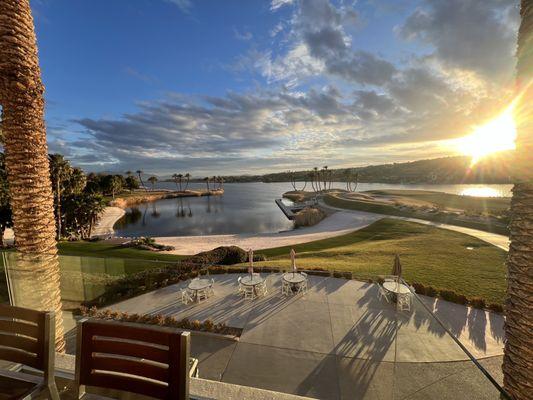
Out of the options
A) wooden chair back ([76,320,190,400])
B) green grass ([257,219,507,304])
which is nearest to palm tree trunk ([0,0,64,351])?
wooden chair back ([76,320,190,400])

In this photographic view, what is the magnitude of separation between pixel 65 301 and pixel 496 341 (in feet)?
40.0

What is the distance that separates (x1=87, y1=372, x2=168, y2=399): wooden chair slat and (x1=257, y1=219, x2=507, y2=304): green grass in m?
8.09

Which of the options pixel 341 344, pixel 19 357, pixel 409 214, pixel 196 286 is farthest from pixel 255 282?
pixel 409 214

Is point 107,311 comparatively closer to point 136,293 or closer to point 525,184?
point 136,293

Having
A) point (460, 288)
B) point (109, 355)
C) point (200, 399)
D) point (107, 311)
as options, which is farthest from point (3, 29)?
point (460, 288)

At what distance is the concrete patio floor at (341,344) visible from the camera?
4.37m

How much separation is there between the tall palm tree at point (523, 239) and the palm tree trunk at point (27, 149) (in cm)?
660

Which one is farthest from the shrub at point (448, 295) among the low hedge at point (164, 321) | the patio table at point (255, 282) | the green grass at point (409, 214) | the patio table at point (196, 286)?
the green grass at point (409, 214)

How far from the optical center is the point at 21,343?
2.08 meters

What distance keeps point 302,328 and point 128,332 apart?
22.3 feet

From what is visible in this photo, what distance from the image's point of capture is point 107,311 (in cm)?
821

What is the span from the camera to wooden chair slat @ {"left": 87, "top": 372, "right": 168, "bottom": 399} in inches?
72.9

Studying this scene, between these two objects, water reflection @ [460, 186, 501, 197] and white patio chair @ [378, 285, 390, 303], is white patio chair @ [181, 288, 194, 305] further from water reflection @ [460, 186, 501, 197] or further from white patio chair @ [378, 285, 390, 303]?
water reflection @ [460, 186, 501, 197]

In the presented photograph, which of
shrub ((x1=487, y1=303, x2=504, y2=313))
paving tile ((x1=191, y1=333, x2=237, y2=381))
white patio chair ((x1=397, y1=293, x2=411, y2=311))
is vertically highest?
white patio chair ((x1=397, y1=293, x2=411, y2=311))
